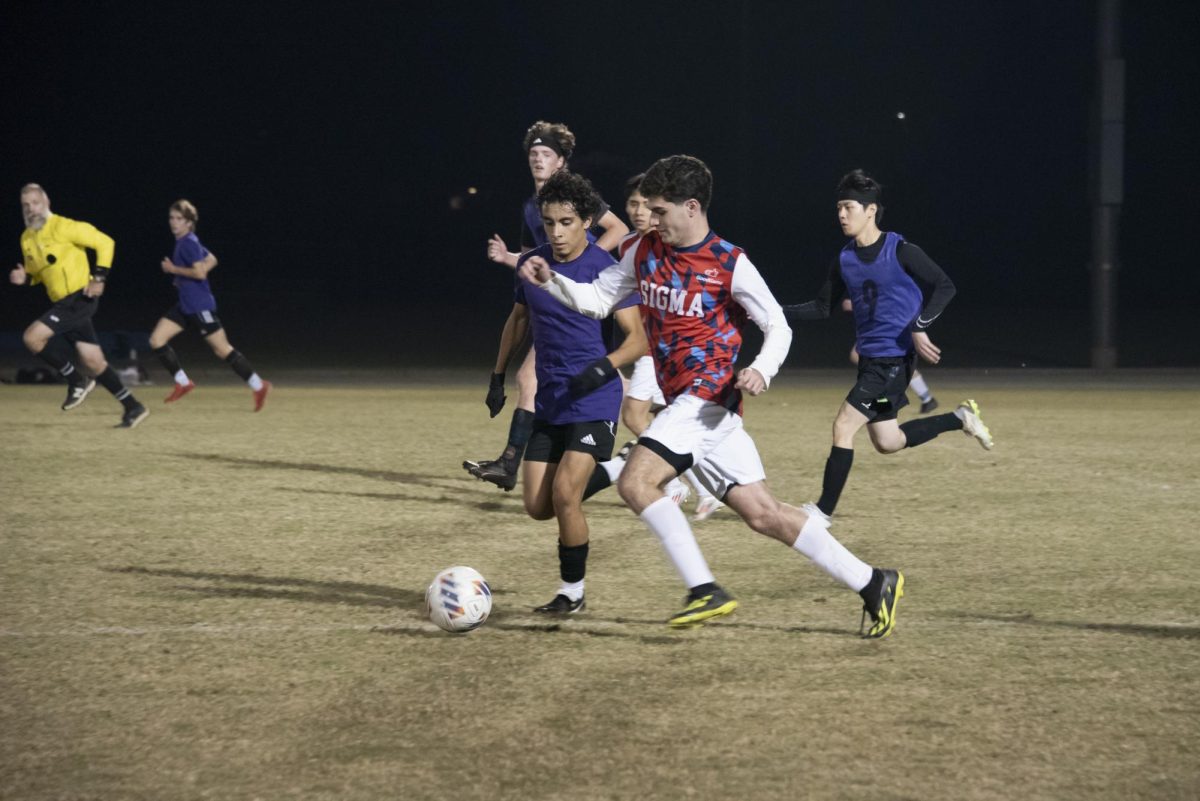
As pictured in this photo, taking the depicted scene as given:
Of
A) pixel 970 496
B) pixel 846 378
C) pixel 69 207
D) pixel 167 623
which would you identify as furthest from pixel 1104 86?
pixel 69 207

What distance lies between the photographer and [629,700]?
4922 millimetres

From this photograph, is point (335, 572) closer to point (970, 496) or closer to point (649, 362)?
point (649, 362)

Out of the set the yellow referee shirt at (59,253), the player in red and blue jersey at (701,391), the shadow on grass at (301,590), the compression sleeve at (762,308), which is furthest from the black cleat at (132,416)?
the compression sleeve at (762,308)

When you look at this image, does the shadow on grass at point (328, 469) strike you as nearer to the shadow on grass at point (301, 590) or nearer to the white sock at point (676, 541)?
the shadow on grass at point (301, 590)

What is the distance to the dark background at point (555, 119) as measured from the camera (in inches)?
1875

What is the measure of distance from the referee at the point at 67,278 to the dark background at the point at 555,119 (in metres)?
24.9

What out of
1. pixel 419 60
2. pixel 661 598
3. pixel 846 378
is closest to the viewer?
pixel 661 598

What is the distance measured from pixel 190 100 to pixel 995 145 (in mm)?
32076

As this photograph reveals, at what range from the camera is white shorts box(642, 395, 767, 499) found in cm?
573

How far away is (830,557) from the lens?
5.65 metres

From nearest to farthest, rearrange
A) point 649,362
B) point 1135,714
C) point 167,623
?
point 1135,714
point 167,623
point 649,362

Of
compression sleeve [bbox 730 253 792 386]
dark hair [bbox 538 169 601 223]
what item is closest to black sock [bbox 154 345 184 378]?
dark hair [bbox 538 169 601 223]

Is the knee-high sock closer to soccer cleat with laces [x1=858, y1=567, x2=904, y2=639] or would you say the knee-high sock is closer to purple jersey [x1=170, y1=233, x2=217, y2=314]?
purple jersey [x1=170, y1=233, x2=217, y2=314]

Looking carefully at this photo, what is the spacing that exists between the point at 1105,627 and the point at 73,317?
1106cm
